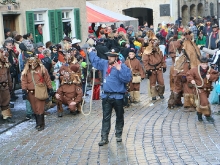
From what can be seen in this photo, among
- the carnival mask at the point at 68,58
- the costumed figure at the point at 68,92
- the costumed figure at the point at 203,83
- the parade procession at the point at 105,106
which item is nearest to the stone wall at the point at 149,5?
the parade procession at the point at 105,106

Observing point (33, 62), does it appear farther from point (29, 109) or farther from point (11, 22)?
point (11, 22)

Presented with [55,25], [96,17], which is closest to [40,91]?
[55,25]

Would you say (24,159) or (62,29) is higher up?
(62,29)

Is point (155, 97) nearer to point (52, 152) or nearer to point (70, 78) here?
point (70, 78)

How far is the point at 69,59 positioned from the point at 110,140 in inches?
156

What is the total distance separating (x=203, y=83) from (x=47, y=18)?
10.5 meters

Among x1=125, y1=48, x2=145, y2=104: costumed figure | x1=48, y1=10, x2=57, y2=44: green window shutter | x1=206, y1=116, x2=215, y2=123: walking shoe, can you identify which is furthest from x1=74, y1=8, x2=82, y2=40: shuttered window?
x1=206, y1=116, x2=215, y2=123: walking shoe

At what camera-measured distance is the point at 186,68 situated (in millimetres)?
13945

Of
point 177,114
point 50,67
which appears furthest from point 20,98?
point 177,114

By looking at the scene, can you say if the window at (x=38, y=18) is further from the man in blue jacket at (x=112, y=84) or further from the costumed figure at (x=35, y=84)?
the man in blue jacket at (x=112, y=84)

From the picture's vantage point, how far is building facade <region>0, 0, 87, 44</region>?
64.8 feet

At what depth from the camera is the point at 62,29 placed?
2239 cm

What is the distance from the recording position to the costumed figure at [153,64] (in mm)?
15727

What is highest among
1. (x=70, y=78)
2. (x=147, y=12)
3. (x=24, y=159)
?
(x=147, y=12)
